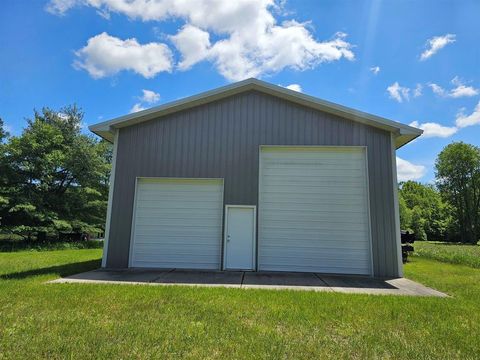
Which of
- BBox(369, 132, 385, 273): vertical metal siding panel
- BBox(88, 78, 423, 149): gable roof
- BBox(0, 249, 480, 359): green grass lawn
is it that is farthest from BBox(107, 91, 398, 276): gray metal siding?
BBox(0, 249, 480, 359): green grass lawn

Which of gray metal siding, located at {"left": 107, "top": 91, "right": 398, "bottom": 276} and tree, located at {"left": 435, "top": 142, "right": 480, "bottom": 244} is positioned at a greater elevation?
tree, located at {"left": 435, "top": 142, "right": 480, "bottom": 244}

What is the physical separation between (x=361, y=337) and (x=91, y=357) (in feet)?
10.7

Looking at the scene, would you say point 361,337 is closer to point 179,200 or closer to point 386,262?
point 386,262

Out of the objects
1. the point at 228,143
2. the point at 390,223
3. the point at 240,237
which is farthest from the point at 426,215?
the point at 228,143

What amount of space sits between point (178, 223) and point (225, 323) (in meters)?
5.80

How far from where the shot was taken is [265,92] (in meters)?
10.2

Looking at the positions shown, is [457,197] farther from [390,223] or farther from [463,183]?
[390,223]

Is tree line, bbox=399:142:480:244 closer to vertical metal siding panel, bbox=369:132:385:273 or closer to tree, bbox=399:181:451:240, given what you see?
tree, bbox=399:181:451:240

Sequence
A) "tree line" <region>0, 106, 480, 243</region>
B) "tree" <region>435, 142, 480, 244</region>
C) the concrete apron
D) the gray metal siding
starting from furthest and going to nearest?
"tree" <region>435, 142, 480, 244</region>, "tree line" <region>0, 106, 480, 243</region>, the gray metal siding, the concrete apron

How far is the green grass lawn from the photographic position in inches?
144

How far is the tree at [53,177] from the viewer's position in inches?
739

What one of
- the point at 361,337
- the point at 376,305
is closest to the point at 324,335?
the point at 361,337

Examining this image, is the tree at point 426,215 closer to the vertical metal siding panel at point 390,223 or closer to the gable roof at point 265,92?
the vertical metal siding panel at point 390,223

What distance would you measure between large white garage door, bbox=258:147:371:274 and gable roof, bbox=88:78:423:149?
41.6 inches
